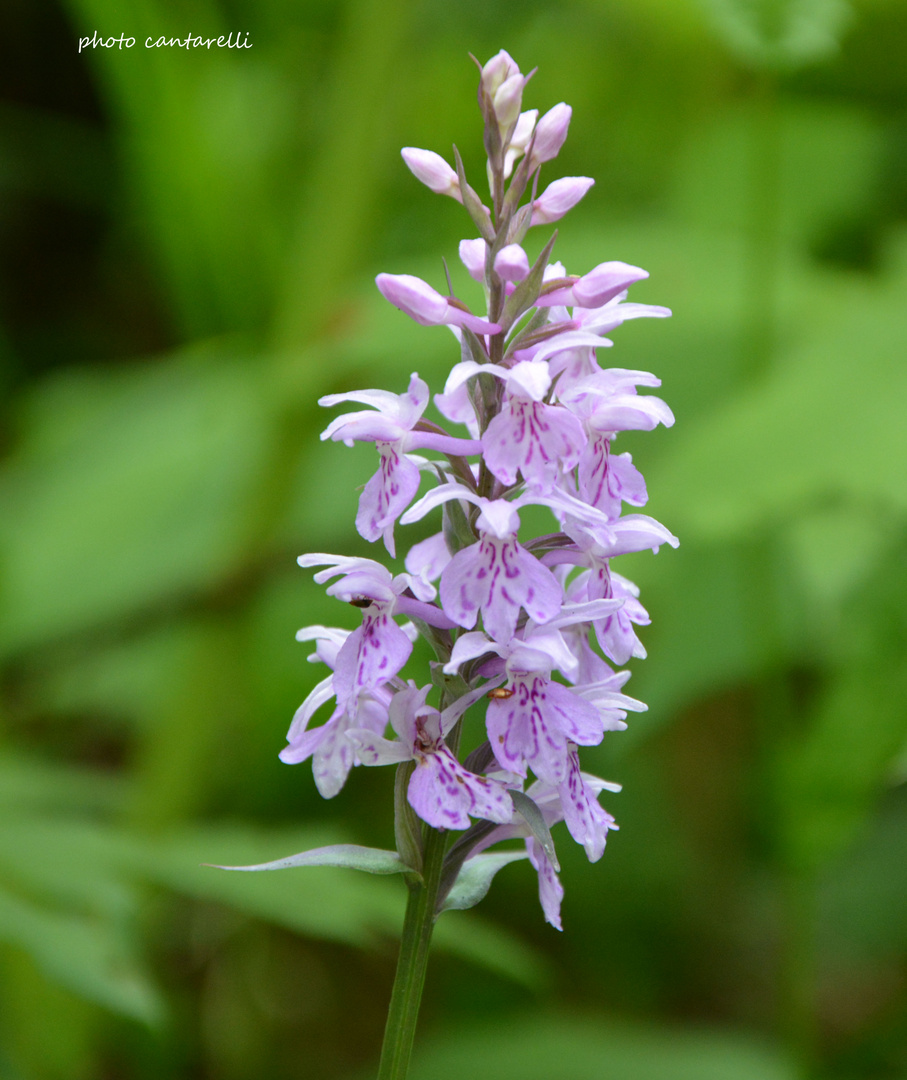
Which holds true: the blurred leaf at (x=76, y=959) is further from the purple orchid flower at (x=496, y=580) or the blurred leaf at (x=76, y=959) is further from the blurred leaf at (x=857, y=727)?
the blurred leaf at (x=857, y=727)

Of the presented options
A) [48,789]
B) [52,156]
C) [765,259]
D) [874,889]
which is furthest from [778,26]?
[52,156]

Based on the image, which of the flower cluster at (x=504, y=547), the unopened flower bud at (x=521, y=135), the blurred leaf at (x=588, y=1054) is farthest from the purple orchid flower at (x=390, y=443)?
the blurred leaf at (x=588, y=1054)

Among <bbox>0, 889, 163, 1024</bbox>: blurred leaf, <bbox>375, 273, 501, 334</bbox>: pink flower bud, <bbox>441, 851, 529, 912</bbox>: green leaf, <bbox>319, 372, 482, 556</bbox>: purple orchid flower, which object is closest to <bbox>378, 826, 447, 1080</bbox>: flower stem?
<bbox>441, 851, 529, 912</bbox>: green leaf

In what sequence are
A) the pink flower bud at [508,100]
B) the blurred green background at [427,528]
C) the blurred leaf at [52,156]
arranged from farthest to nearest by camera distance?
the blurred leaf at [52,156] < the blurred green background at [427,528] < the pink flower bud at [508,100]

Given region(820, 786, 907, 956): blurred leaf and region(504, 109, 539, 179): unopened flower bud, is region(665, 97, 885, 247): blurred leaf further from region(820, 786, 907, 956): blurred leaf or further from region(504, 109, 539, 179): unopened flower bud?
region(504, 109, 539, 179): unopened flower bud

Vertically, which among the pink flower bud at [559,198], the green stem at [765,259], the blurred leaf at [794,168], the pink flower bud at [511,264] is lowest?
the pink flower bud at [511,264]

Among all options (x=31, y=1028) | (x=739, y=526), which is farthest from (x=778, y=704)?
(x=31, y=1028)

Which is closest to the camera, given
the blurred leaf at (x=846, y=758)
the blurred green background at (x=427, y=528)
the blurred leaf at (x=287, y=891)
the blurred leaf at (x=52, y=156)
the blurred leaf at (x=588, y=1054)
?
the blurred leaf at (x=846, y=758)
